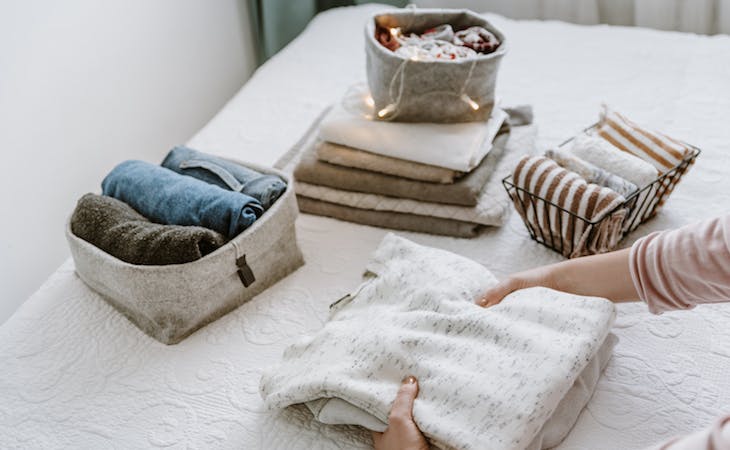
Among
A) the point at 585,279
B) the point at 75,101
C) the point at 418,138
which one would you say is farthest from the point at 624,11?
the point at 75,101

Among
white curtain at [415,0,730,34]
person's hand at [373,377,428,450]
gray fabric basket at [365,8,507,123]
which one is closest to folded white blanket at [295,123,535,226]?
gray fabric basket at [365,8,507,123]

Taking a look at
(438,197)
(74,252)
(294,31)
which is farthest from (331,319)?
(294,31)

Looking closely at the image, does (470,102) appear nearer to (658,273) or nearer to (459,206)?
(459,206)

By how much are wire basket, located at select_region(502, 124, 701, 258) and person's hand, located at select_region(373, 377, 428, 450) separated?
418 mm

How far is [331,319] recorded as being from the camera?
1140mm

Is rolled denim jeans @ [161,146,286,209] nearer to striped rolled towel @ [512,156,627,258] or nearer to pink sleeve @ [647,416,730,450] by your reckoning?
striped rolled towel @ [512,156,627,258]

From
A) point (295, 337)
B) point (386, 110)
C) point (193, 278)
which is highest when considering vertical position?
point (386, 110)

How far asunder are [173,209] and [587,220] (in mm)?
677

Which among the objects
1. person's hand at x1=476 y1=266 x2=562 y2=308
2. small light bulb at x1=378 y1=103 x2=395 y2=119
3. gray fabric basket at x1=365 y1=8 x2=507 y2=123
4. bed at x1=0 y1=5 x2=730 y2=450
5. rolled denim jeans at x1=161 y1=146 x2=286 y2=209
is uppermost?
gray fabric basket at x1=365 y1=8 x2=507 y2=123

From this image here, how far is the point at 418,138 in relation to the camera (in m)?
1.34

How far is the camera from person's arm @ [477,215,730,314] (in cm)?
95

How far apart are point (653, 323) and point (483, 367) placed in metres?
0.33

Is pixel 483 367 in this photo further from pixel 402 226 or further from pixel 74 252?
pixel 74 252

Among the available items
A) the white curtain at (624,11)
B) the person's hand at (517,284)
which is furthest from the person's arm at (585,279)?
the white curtain at (624,11)
